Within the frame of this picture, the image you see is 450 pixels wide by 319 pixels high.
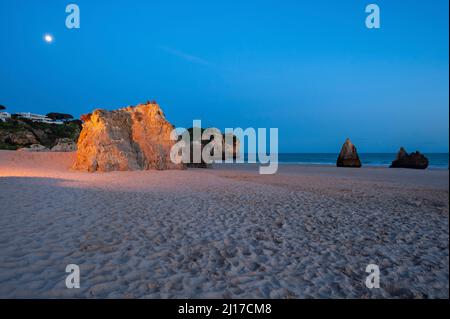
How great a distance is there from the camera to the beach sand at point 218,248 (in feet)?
12.3

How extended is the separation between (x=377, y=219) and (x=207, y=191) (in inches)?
273

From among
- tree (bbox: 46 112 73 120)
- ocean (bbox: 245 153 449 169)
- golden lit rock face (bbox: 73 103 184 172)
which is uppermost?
tree (bbox: 46 112 73 120)

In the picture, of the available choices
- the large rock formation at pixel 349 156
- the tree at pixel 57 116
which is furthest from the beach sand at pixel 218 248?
the tree at pixel 57 116

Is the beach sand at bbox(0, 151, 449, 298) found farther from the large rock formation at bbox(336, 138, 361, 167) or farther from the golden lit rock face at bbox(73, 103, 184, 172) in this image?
the large rock formation at bbox(336, 138, 361, 167)

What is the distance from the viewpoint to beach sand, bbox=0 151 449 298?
147 inches

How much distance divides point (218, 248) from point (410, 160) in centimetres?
3365

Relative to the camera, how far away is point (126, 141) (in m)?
20.5

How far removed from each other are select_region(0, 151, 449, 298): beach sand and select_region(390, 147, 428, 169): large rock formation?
25.5 m

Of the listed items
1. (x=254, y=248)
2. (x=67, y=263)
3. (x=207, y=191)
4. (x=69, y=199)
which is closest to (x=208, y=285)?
(x=254, y=248)

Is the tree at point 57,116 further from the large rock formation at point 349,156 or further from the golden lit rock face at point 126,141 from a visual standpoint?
the large rock formation at point 349,156

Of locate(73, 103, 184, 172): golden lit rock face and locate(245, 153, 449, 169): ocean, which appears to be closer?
locate(73, 103, 184, 172): golden lit rock face

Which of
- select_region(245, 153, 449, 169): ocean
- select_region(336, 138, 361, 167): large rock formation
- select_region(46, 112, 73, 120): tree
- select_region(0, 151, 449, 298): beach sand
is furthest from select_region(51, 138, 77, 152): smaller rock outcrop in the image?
select_region(245, 153, 449, 169): ocean

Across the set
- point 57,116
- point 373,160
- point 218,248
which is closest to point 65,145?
point 57,116

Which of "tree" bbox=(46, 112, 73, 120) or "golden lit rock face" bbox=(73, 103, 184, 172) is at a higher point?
"tree" bbox=(46, 112, 73, 120)
